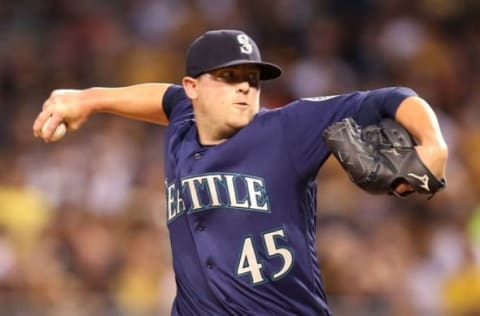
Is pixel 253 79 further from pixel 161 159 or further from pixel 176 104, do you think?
pixel 161 159

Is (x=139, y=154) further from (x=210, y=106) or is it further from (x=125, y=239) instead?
(x=210, y=106)

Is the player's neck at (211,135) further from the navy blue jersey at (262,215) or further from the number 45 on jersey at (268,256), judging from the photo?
the number 45 on jersey at (268,256)

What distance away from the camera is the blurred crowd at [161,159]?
754cm

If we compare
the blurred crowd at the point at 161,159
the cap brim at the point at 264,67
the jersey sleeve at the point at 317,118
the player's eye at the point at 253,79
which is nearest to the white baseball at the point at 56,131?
the cap brim at the point at 264,67

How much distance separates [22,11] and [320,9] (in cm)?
278

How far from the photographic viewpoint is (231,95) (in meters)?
4.12

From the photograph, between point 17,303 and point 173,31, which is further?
point 173,31

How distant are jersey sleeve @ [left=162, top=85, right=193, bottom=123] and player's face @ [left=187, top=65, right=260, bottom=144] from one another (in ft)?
1.21

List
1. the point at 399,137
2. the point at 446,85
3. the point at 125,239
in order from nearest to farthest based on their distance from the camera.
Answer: the point at 399,137
the point at 125,239
the point at 446,85

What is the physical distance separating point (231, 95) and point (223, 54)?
0.15m

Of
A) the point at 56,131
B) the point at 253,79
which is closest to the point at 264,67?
the point at 253,79

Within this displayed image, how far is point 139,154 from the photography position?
8891 mm

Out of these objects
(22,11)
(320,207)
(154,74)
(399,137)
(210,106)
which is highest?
(22,11)

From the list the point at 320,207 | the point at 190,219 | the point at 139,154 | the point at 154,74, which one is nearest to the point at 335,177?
the point at 320,207
